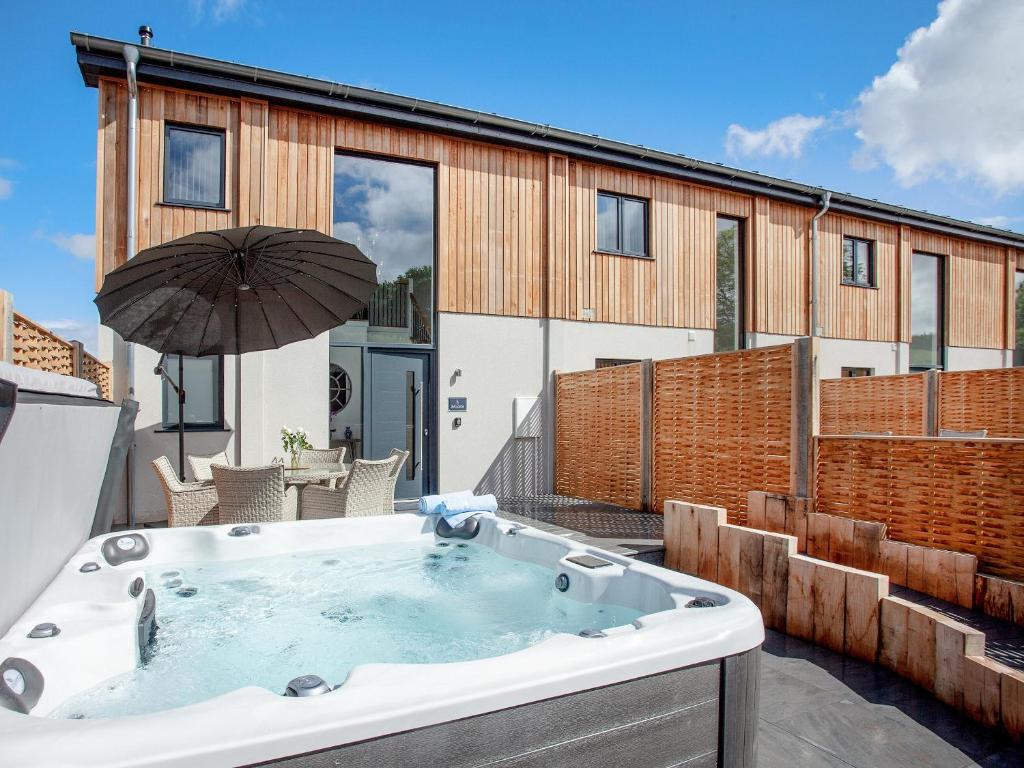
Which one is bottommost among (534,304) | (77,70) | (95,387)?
(95,387)

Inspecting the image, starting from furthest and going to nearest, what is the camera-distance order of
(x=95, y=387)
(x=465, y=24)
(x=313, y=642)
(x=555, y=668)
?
1. (x=465, y=24)
2. (x=95, y=387)
3. (x=313, y=642)
4. (x=555, y=668)

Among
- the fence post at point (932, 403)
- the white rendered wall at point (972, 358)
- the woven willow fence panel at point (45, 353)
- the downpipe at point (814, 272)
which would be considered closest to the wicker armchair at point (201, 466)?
the woven willow fence panel at point (45, 353)

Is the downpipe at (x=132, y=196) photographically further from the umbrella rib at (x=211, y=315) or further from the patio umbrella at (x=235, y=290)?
the umbrella rib at (x=211, y=315)

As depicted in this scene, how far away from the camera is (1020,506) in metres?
3.95

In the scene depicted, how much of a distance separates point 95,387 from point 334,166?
197 inches

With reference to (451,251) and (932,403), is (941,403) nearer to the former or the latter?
(932,403)

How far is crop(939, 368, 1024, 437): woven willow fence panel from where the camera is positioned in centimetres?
805

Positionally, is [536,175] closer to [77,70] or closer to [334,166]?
[334,166]

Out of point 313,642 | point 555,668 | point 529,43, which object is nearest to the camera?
point 555,668

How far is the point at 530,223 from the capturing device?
8.95 m

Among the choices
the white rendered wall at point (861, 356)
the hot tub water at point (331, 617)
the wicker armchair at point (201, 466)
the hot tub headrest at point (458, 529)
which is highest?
the white rendered wall at point (861, 356)

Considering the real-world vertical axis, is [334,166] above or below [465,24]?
below

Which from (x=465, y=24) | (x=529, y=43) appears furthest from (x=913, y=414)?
(x=465, y=24)

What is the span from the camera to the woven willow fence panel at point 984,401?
8.05 meters
